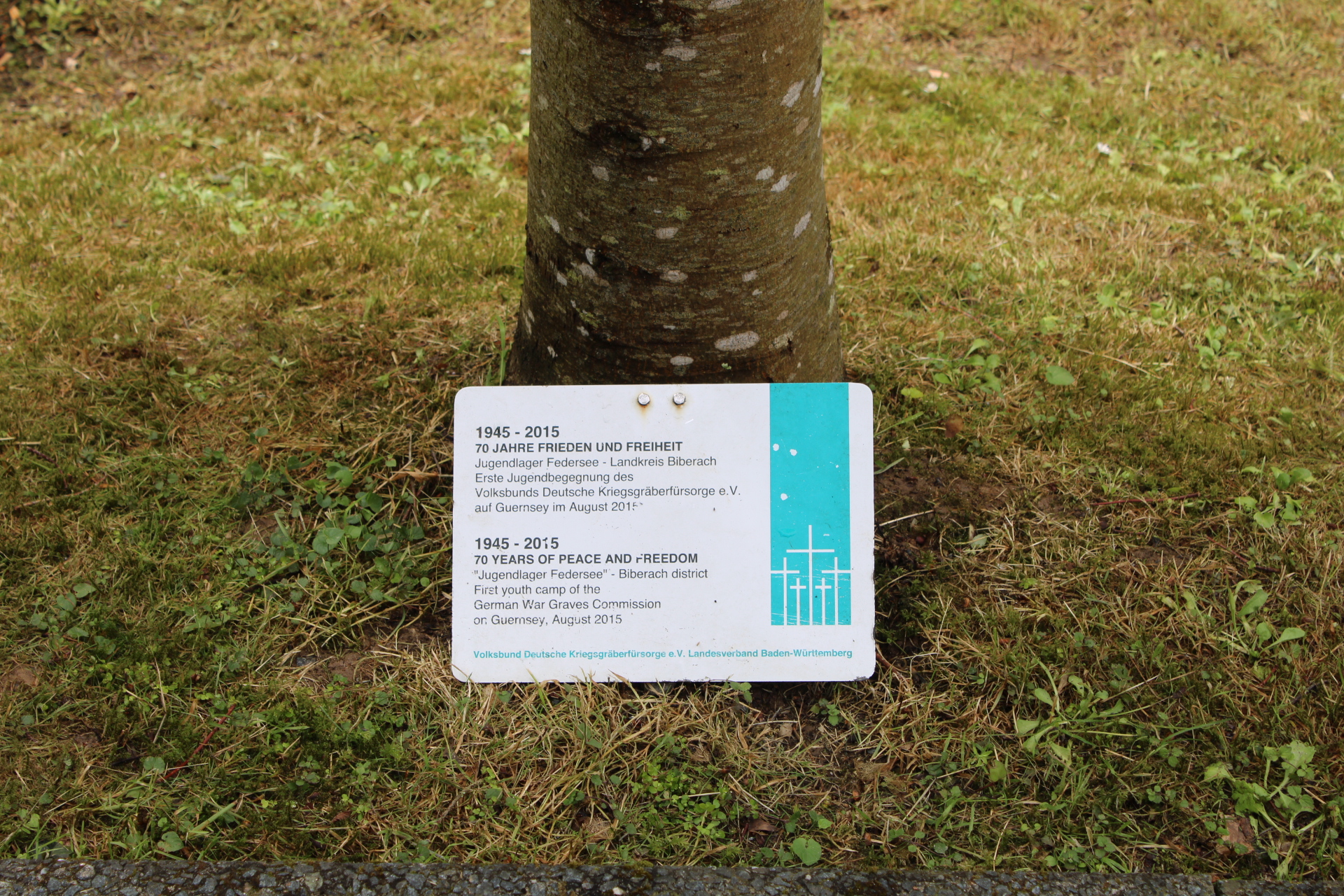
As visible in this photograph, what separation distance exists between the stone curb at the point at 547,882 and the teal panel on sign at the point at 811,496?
574 millimetres

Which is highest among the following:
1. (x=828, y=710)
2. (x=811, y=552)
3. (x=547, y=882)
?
(x=811, y=552)

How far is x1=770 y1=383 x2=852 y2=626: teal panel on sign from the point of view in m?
2.12

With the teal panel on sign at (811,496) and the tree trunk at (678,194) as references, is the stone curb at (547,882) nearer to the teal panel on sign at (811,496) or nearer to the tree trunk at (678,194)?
the teal panel on sign at (811,496)

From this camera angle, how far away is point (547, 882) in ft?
5.77

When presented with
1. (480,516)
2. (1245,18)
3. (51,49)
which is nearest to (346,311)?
(480,516)

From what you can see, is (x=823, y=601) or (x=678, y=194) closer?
(x=678, y=194)

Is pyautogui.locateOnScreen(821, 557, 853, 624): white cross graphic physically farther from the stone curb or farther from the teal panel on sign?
the stone curb

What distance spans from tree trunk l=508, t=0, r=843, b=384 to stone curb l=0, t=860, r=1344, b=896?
3.62 ft

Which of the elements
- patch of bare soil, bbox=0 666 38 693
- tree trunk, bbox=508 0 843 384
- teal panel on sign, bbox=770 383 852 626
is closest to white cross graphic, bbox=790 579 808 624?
teal panel on sign, bbox=770 383 852 626

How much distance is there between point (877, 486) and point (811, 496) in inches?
23.5

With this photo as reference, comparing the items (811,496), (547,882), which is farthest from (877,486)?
(547,882)

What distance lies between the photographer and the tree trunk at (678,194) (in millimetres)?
1894

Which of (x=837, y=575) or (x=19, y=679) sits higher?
(x=837, y=575)

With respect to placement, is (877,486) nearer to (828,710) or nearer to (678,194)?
(828,710)
